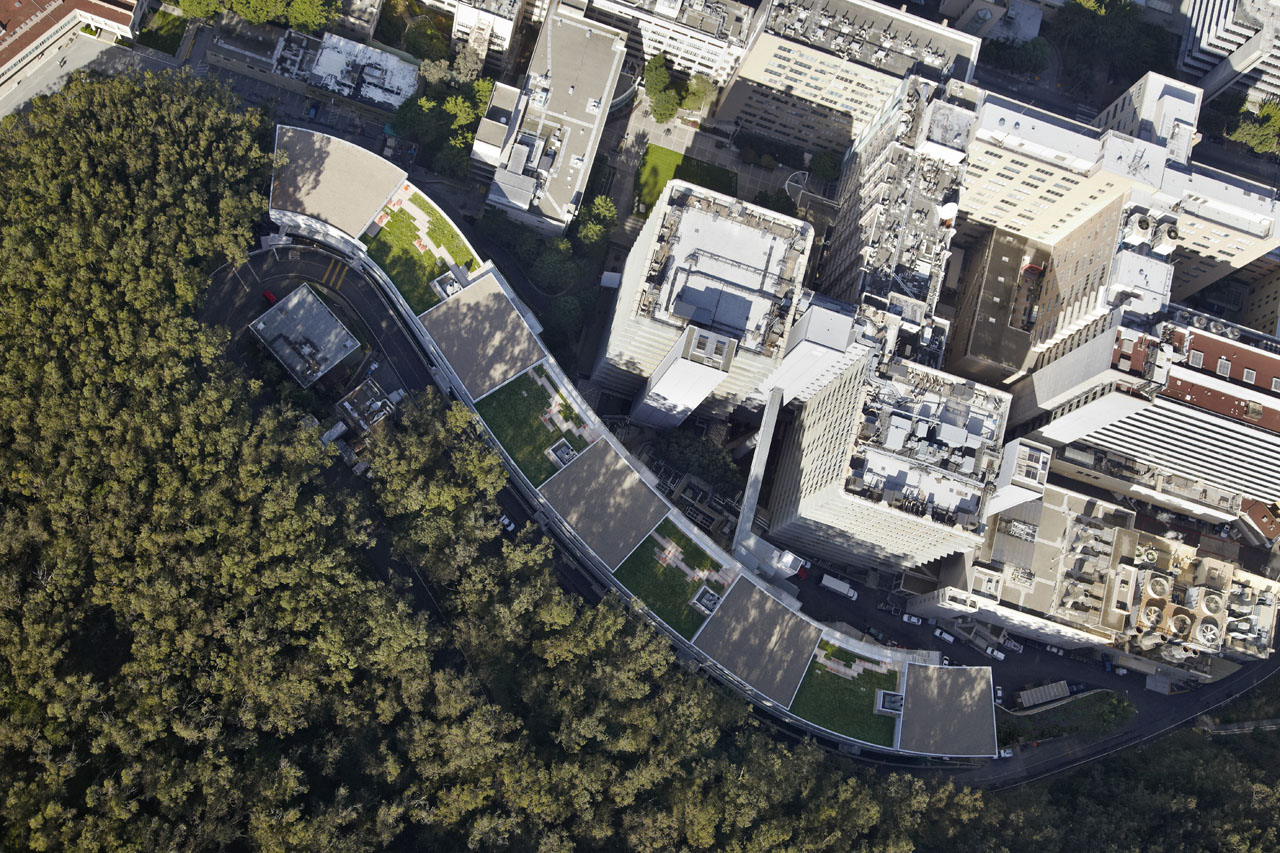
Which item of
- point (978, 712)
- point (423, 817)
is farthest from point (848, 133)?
point (423, 817)

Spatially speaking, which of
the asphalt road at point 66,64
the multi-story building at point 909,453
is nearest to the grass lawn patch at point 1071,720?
the multi-story building at point 909,453

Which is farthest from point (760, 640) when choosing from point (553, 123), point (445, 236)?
point (553, 123)

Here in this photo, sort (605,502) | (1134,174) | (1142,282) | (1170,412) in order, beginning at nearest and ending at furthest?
1. (1170,412)
2. (1142,282)
3. (605,502)
4. (1134,174)

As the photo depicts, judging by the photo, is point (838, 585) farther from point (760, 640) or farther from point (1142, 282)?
point (1142, 282)

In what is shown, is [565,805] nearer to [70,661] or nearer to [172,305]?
[70,661]

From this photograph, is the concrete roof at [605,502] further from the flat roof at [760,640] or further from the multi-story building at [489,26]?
the multi-story building at [489,26]

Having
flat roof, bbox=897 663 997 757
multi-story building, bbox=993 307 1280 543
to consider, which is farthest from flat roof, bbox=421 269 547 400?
multi-story building, bbox=993 307 1280 543
